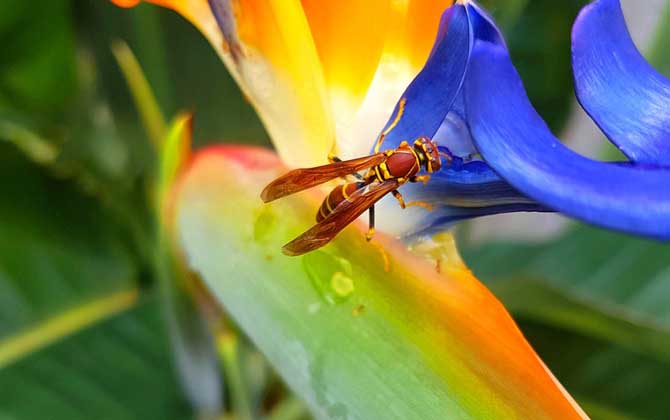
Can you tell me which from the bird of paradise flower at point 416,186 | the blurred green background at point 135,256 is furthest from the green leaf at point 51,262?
the bird of paradise flower at point 416,186

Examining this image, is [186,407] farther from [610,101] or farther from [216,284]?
[610,101]

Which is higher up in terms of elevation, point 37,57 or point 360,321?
point 37,57

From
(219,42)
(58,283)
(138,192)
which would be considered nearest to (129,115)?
(138,192)

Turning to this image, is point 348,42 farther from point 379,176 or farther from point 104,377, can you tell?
point 104,377

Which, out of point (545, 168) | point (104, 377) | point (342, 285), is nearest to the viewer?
point (545, 168)

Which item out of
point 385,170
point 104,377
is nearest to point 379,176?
point 385,170

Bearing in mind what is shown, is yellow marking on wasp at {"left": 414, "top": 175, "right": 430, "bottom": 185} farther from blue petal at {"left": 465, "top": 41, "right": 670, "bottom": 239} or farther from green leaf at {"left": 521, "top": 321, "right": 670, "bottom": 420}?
green leaf at {"left": 521, "top": 321, "right": 670, "bottom": 420}

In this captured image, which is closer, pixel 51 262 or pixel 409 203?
pixel 409 203
